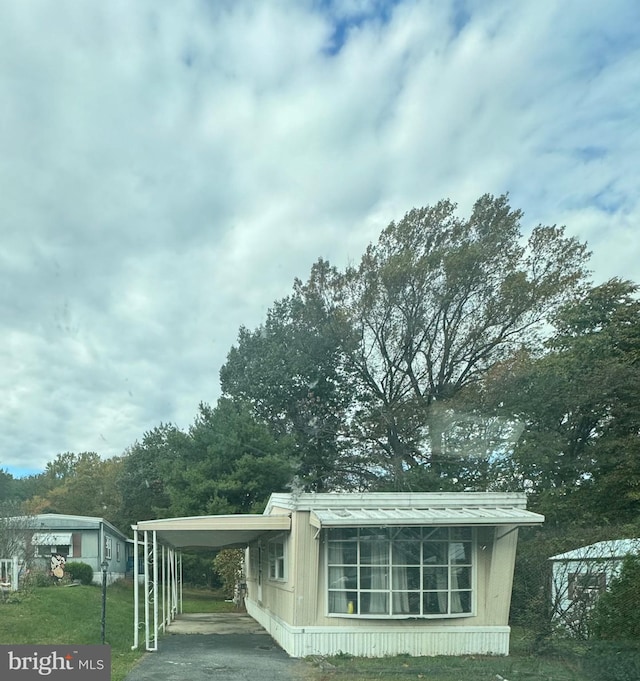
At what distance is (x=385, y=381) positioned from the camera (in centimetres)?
3238

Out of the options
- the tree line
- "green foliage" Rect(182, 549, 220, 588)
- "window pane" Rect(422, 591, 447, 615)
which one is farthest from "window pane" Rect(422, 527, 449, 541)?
"green foliage" Rect(182, 549, 220, 588)

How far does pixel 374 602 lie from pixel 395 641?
2.35ft

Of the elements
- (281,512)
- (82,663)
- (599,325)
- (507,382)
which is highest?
(599,325)

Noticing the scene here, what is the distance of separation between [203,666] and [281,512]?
12.4 ft

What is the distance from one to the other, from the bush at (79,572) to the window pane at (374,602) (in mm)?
17921

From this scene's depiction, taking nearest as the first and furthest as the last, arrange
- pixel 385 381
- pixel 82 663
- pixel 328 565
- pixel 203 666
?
pixel 82 663 < pixel 203 666 < pixel 328 565 < pixel 385 381

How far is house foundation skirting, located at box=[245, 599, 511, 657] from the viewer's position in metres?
12.6

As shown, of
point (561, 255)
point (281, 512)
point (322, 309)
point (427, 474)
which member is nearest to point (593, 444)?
point (427, 474)

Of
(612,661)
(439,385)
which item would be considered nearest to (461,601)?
(612,661)

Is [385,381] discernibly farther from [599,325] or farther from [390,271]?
[599,325]

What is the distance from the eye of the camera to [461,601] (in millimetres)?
13023

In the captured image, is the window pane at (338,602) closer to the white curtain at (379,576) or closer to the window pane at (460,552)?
the white curtain at (379,576)

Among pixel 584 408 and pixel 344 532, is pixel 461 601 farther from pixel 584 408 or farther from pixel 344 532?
pixel 584 408

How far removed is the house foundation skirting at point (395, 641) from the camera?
12633mm
